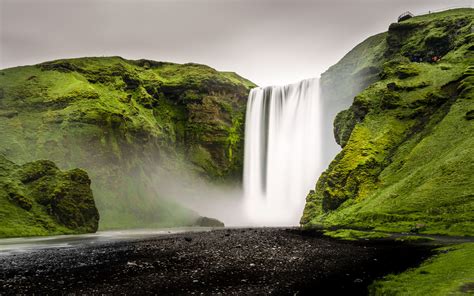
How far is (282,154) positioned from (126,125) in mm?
61090

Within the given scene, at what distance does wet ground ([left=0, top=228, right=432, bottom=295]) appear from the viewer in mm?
23750

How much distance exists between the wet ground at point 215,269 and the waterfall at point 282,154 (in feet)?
255

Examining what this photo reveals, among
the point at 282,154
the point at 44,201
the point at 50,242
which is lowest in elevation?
the point at 50,242

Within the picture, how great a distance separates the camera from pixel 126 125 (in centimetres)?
14438

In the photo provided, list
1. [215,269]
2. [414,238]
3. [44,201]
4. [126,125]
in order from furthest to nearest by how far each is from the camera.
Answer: [126,125] → [44,201] → [414,238] → [215,269]

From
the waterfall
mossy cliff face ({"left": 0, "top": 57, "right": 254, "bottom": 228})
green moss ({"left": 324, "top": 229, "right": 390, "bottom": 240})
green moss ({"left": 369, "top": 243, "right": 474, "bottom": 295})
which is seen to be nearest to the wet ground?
green moss ({"left": 369, "top": 243, "right": 474, "bottom": 295})

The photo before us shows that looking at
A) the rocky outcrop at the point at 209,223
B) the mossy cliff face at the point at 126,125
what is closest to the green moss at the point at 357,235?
the rocky outcrop at the point at 209,223

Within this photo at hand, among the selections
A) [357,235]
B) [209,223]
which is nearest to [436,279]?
[357,235]

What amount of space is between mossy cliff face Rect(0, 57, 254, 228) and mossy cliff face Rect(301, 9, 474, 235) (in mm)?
62507

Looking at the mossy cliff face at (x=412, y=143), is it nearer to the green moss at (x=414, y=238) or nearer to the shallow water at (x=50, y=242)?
the green moss at (x=414, y=238)

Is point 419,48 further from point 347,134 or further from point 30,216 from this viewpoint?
point 30,216

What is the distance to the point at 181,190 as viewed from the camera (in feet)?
500

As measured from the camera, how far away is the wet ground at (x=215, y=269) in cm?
2375

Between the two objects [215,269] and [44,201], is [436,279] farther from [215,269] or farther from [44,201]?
[44,201]
